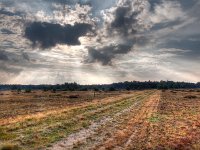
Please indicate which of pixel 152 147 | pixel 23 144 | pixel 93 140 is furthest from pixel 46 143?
pixel 152 147

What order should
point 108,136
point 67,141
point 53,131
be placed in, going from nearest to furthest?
point 67,141 < point 108,136 < point 53,131

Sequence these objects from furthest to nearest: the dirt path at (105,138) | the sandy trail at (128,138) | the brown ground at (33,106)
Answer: the brown ground at (33,106) < the sandy trail at (128,138) < the dirt path at (105,138)

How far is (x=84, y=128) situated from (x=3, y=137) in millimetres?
8616

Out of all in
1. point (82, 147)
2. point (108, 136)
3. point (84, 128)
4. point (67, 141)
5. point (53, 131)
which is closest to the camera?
point (82, 147)

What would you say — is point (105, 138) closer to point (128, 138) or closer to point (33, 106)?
point (128, 138)

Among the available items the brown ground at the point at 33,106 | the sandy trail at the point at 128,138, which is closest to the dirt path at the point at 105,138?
the sandy trail at the point at 128,138

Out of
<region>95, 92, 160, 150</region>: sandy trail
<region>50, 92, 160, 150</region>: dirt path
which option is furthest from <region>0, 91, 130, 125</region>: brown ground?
<region>95, 92, 160, 150</region>: sandy trail

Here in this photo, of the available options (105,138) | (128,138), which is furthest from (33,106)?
(128,138)

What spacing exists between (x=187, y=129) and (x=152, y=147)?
9.76m

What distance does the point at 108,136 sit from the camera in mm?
24047

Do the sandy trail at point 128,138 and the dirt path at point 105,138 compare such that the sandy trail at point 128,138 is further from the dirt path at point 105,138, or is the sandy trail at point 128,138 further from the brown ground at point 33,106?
the brown ground at point 33,106

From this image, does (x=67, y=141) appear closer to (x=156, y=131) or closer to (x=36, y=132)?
(x=36, y=132)

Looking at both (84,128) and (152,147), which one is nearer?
(152,147)

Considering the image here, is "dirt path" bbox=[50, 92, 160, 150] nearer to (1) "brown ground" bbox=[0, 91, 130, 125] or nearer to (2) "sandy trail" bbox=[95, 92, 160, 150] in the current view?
(2) "sandy trail" bbox=[95, 92, 160, 150]
